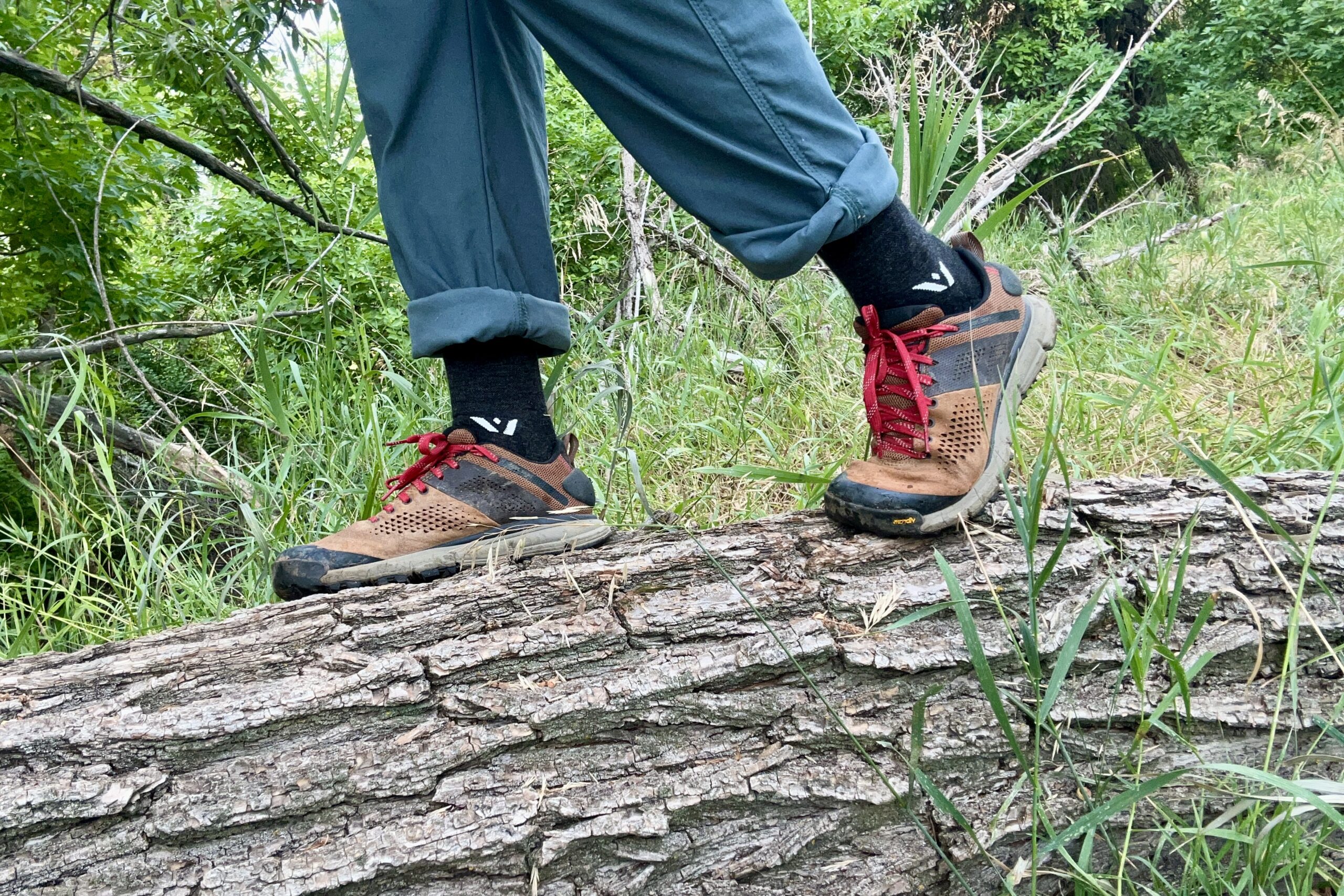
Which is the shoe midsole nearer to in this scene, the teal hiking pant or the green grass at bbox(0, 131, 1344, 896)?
the green grass at bbox(0, 131, 1344, 896)

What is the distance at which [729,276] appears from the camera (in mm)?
2889

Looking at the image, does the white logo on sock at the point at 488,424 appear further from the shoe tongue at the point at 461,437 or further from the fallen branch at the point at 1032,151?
the fallen branch at the point at 1032,151

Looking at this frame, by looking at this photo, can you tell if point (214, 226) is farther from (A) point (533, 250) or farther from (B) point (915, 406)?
(B) point (915, 406)

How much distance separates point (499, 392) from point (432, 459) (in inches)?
5.7

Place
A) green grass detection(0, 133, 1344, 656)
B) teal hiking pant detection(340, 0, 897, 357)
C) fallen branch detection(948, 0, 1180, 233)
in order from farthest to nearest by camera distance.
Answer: fallen branch detection(948, 0, 1180, 233) → green grass detection(0, 133, 1344, 656) → teal hiking pant detection(340, 0, 897, 357)

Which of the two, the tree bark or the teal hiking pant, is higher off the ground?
the teal hiking pant

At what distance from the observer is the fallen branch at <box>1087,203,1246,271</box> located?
321 cm

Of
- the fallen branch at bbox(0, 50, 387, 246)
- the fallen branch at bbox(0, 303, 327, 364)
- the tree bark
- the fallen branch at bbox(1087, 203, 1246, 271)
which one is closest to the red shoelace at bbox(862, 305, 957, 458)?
the tree bark

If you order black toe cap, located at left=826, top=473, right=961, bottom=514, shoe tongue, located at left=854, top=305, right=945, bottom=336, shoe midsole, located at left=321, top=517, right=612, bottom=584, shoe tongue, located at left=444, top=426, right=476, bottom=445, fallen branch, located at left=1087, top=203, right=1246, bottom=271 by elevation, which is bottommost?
fallen branch, located at left=1087, top=203, right=1246, bottom=271

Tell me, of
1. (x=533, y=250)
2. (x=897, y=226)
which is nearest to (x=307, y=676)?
(x=533, y=250)

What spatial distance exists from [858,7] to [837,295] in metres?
7.17

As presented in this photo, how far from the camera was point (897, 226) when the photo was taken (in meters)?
1.13

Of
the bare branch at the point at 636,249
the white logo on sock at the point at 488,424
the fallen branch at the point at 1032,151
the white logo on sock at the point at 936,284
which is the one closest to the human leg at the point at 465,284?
the white logo on sock at the point at 488,424

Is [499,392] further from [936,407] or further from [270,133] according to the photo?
[270,133]
